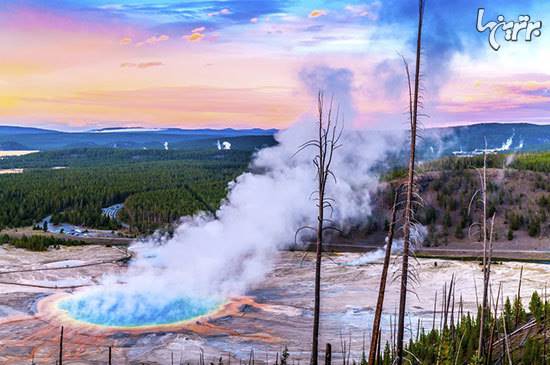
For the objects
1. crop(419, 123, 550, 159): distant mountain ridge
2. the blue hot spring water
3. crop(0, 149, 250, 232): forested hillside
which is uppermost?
crop(419, 123, 550, 159): distant mountain ridge

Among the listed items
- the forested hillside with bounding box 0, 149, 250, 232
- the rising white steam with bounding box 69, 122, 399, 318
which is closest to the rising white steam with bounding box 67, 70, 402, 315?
the rising white steam with bounding box 69, 122, 399, 318

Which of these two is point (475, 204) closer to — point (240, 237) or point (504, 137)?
point (240, 237)

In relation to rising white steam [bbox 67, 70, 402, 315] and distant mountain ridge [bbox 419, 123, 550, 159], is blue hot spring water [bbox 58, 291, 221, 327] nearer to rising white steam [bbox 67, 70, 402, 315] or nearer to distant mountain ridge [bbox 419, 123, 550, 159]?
rising white steam [bbox 67, 70, 402, 315]

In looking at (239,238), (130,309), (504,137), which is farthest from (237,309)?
(504,137)

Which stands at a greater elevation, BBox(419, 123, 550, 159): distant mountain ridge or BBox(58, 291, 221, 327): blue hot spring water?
BBox(419, 123, 550, 159): distant mountain ridge

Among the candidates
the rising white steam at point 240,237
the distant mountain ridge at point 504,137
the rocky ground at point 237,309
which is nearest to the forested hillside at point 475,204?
the rising white steam at point 240,237

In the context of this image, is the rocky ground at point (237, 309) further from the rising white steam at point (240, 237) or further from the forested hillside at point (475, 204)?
the forested hillside at point (475, 204)

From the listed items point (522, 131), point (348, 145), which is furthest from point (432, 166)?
point (522, 131)

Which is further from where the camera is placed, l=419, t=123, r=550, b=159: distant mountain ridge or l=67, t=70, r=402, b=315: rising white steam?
l=419, t=123, r=550, b=159: distant mountain ridge
